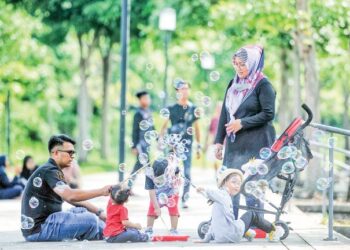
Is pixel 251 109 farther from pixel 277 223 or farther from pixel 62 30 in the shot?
pixel 62 30

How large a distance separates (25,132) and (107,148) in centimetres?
2600

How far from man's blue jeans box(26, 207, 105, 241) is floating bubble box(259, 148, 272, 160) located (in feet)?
5.84

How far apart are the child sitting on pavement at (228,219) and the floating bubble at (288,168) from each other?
0.43m

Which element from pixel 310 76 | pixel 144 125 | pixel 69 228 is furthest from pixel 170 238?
pixel 310 76

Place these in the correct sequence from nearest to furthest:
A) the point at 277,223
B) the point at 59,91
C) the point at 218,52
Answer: the point at 277,223 → the point at 218,52 → the point at 59,91

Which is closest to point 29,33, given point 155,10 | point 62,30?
point 62,30

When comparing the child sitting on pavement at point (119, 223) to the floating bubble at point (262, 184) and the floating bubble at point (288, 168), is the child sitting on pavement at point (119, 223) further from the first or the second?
the floating bubble at point (288, 168)

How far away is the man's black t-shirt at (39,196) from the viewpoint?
10961 mm

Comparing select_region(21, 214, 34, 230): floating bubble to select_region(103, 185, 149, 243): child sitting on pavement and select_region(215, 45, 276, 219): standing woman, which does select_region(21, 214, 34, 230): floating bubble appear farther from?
select_region(215, 45, 276, 219): standing woman

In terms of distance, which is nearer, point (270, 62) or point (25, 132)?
point (270, 62)

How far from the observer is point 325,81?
132 ft

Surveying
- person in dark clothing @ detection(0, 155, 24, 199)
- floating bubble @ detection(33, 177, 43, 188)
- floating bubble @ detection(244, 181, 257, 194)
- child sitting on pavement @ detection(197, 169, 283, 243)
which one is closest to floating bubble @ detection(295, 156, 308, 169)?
floating bubble @ detection(244, 181, 257, 194)

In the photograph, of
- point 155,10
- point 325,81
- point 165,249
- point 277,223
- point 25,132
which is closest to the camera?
point 165,249

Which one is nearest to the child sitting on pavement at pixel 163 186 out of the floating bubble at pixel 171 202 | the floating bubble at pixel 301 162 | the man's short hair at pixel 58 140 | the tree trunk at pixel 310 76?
the floating bubble at pixel 171 202
